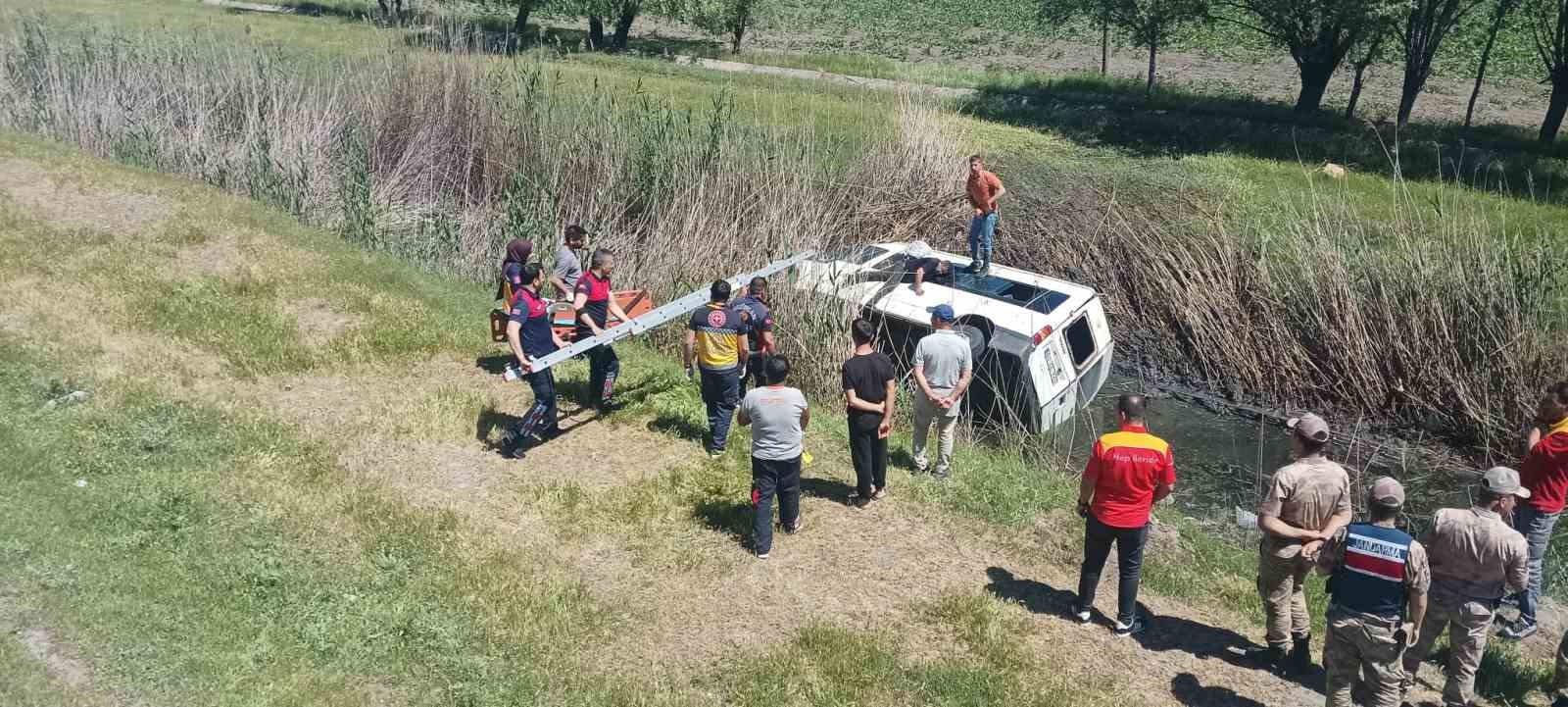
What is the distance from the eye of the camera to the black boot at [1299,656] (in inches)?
264

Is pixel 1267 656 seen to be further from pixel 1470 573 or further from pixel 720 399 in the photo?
pixel 720 399

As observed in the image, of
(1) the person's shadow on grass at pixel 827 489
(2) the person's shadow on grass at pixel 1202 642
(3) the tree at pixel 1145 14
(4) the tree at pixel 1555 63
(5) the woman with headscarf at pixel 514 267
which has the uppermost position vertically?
(3) the tree at pixel 1145 14

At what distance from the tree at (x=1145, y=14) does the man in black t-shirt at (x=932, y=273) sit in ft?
56.3

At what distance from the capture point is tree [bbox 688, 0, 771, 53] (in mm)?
36594

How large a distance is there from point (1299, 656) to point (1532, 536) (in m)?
2.39

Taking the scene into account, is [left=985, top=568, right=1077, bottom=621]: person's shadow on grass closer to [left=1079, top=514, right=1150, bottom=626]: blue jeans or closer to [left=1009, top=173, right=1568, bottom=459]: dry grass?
[left=1079, top=514, right=1150, bottom=626]: blue jeans

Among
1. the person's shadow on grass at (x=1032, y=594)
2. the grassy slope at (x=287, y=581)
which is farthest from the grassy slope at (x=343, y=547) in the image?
the person's shadow on grass at (x=1032, y=594)

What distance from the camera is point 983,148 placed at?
71.8 feet

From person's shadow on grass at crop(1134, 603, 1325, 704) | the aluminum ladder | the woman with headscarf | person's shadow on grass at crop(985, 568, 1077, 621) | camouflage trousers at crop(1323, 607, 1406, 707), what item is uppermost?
the woman with headscarf

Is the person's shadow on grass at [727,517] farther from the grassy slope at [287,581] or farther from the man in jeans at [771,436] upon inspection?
the man in jeans at [771,436]

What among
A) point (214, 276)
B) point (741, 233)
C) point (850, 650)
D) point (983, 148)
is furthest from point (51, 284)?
point (983, 148)

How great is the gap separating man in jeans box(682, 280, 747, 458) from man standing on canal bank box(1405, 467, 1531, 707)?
199 inches

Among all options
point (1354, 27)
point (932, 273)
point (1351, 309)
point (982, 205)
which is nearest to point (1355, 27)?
point (1354, 27)

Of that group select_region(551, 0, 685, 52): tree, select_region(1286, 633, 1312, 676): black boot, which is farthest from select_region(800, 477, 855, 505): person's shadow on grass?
select_region(551, 0, 685, 52): tree
